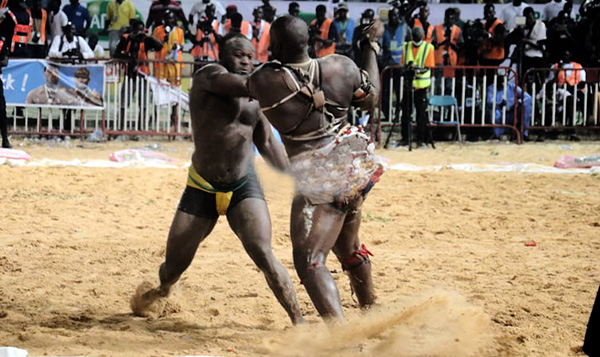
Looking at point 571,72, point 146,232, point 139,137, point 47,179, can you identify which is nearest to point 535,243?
point 146,232

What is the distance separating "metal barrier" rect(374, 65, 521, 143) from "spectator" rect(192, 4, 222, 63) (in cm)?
344

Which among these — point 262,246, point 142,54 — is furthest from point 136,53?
point 262,246

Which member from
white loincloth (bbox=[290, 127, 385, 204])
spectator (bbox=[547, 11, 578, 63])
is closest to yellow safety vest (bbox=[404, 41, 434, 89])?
spectator (bbox=[547, 11, 578, 63])

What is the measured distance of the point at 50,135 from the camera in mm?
16375

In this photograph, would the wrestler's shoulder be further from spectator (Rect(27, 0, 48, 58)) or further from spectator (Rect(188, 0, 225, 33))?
spectator (Rect(27, 0, 48, 58))

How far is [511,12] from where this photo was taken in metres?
17.9

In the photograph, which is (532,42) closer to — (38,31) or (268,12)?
(268,12)

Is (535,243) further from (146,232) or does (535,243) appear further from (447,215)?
(146,232)

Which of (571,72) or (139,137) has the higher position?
(571,72)

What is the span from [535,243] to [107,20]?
11.9m

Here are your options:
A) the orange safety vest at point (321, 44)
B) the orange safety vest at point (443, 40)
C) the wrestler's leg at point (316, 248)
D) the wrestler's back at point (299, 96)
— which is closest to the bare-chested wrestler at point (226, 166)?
the wrestler's leg at point (316, 248)

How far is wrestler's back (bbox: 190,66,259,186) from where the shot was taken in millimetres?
5344

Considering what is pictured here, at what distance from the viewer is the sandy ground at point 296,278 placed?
16.9 feet

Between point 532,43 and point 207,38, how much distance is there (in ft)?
21.1
